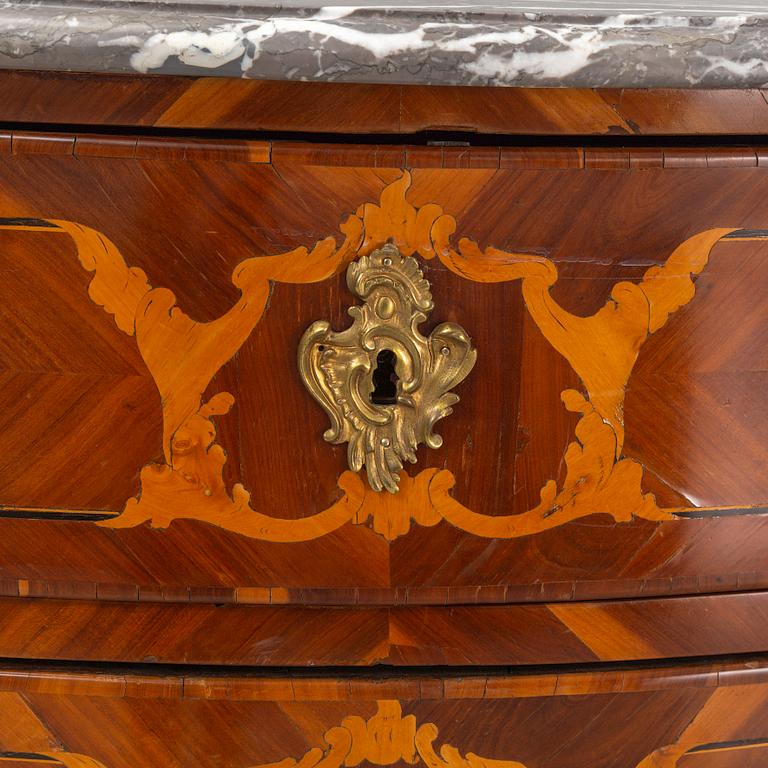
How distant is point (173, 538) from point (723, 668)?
365 millimetres

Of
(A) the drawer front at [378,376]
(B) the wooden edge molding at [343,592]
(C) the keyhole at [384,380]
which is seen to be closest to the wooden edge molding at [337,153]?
(A) the drawer front at [378,376]

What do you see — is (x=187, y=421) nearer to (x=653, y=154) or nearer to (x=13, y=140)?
(x=13, y=140)

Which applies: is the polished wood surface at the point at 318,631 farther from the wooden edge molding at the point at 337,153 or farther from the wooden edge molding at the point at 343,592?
the wooden edge molding at the point at 337,153

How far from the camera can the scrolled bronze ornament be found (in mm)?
525

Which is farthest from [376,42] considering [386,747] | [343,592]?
[386,747]

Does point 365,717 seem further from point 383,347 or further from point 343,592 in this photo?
point 383,347

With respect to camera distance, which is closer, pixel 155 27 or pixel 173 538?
pixel 155 27

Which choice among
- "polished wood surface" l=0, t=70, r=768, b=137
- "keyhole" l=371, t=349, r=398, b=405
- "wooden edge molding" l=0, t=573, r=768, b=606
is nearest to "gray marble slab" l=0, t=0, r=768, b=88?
"polished wood surface" l=0, t=70, r=768, b=137

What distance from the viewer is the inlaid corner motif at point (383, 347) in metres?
0.53

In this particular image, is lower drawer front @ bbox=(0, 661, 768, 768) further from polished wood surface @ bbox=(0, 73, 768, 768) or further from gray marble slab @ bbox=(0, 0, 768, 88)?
gray marble slab @ bbox=(0, 0, 768, 88)

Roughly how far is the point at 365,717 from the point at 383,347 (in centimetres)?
25

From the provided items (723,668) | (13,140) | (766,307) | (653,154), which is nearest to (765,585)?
(723,668)

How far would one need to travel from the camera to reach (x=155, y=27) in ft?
1.53

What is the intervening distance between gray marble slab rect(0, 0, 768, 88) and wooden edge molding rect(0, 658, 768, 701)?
36 centimetres
